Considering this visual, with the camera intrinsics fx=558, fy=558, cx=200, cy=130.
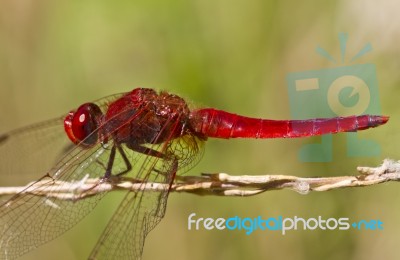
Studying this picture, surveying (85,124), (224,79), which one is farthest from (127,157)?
(224,79)

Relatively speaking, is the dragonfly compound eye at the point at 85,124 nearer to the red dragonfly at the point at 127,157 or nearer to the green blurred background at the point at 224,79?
the red dragonfly at the point at 127,157

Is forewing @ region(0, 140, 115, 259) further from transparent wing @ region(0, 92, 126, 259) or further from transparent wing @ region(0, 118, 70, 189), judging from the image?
transparent wing @ region(0, 118, 70, 189)

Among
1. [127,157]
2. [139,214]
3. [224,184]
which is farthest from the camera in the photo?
[127,157]

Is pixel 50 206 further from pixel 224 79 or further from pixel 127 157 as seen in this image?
pixel 224 79

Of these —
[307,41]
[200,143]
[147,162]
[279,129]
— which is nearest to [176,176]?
[147,162]

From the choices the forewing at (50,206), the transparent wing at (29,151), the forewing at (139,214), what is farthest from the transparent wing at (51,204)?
the transparent wing at (29,151)

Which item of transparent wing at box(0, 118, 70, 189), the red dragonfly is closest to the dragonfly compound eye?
the red dragonfly
